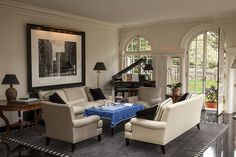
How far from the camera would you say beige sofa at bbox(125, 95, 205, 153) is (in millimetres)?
4227

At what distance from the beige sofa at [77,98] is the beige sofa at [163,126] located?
75.0 inches

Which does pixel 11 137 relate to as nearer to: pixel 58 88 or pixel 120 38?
pixel 58 88

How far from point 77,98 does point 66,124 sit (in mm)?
2504

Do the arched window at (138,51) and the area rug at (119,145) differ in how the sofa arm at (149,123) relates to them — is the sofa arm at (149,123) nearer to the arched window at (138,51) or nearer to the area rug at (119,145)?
the area rug at (119,145)

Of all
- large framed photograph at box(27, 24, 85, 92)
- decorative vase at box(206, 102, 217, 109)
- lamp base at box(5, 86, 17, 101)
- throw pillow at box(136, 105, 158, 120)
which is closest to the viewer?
throw pillow at box(136, 105, 158, 120)

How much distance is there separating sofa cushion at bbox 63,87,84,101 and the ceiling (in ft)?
7.18

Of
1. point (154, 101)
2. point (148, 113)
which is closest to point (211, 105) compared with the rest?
point (154, 101)

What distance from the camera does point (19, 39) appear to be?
601 cm

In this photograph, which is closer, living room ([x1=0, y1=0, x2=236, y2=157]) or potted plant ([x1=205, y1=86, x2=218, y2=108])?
living room ([x1=0, y1=0, x2=236, y2=157])

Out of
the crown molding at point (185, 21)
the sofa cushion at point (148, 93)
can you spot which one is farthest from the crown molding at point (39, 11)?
the sofa cushion at point (148, 93)

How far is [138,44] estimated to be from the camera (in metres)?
9.14

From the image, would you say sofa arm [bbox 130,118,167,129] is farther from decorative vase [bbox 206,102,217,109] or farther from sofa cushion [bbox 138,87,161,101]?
decorative vase [bbox 206,102,217,109]

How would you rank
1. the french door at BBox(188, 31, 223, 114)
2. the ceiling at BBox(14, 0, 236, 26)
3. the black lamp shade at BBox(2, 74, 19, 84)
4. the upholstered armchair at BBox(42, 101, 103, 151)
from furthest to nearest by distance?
1. the french door at BBox(188, 31, 223, 114)
2. the ceiling at BBox(14, 0, 236, 26)
3. the black lamp shade at BBox(2, 74, 19, 84)
4. the upholstered armchair at BBox(42, 101, 103, 151)

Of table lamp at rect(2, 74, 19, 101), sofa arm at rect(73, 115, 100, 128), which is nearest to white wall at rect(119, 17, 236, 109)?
sofa arm at rect(73, 115, 100, 128)
